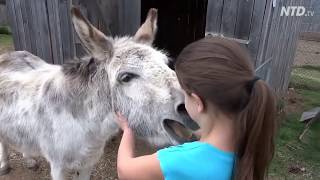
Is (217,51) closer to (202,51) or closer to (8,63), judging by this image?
(202,51)

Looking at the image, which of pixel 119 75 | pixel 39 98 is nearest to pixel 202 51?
pixel 119 75

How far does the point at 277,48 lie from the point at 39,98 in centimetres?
364

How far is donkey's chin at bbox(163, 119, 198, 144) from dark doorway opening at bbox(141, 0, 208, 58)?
5.10 metres

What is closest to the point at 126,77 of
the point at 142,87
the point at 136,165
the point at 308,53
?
the point at 142,87

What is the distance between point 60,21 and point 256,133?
364 cm

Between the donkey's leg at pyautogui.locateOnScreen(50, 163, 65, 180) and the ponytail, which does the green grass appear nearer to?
the donkey's leg at pyautogui.locateOnScreen(50, 163, 65, 180)

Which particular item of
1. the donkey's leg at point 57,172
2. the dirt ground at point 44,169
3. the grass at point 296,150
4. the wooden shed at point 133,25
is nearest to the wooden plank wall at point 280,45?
the wooden shed at point 133,25

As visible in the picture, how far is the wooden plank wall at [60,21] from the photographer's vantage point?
4.38m

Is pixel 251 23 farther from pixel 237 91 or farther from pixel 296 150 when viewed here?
pixel 237 91

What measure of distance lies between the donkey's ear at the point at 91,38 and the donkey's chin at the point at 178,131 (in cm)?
65

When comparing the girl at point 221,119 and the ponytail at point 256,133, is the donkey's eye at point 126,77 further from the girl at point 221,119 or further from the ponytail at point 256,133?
the ponytail at point 256,133

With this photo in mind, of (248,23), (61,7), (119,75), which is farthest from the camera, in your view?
(61,7)

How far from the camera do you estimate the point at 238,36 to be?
12.7 ft

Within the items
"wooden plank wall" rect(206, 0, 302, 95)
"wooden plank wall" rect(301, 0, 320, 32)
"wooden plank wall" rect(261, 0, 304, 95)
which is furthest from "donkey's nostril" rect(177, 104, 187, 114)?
"wooden plank wall" rect(301, 0, 320, 32)
